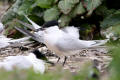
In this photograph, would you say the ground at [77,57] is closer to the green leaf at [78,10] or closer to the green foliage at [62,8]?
the green foliage at [62,8]

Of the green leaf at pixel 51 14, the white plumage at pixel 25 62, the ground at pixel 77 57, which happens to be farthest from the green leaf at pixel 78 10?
the white plumage at pixel 25 62

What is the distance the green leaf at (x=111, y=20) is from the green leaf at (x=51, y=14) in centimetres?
79

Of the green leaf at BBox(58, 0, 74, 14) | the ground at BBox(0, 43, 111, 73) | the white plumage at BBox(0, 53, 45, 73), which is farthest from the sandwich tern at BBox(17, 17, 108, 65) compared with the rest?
the green leaf at BBox(58, 0, 74, 14)

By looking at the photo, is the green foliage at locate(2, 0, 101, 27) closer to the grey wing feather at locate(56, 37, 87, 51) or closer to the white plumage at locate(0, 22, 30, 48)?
the white plumage at locate(0, 22, 30, 48)

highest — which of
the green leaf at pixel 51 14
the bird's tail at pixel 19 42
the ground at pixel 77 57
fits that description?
the green leaf at pixel 51 14

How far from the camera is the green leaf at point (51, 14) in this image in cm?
625

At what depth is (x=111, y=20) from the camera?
6156mm

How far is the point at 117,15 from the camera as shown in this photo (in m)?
6.16

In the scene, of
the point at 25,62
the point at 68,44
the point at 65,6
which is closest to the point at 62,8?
the point at 65,6

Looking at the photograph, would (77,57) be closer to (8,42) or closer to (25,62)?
(8,42)

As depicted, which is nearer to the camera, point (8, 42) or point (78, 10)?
point (8, 42)

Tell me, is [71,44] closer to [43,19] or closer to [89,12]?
[89,12]

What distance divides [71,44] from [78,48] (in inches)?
4.5

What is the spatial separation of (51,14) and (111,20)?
3.33ft
